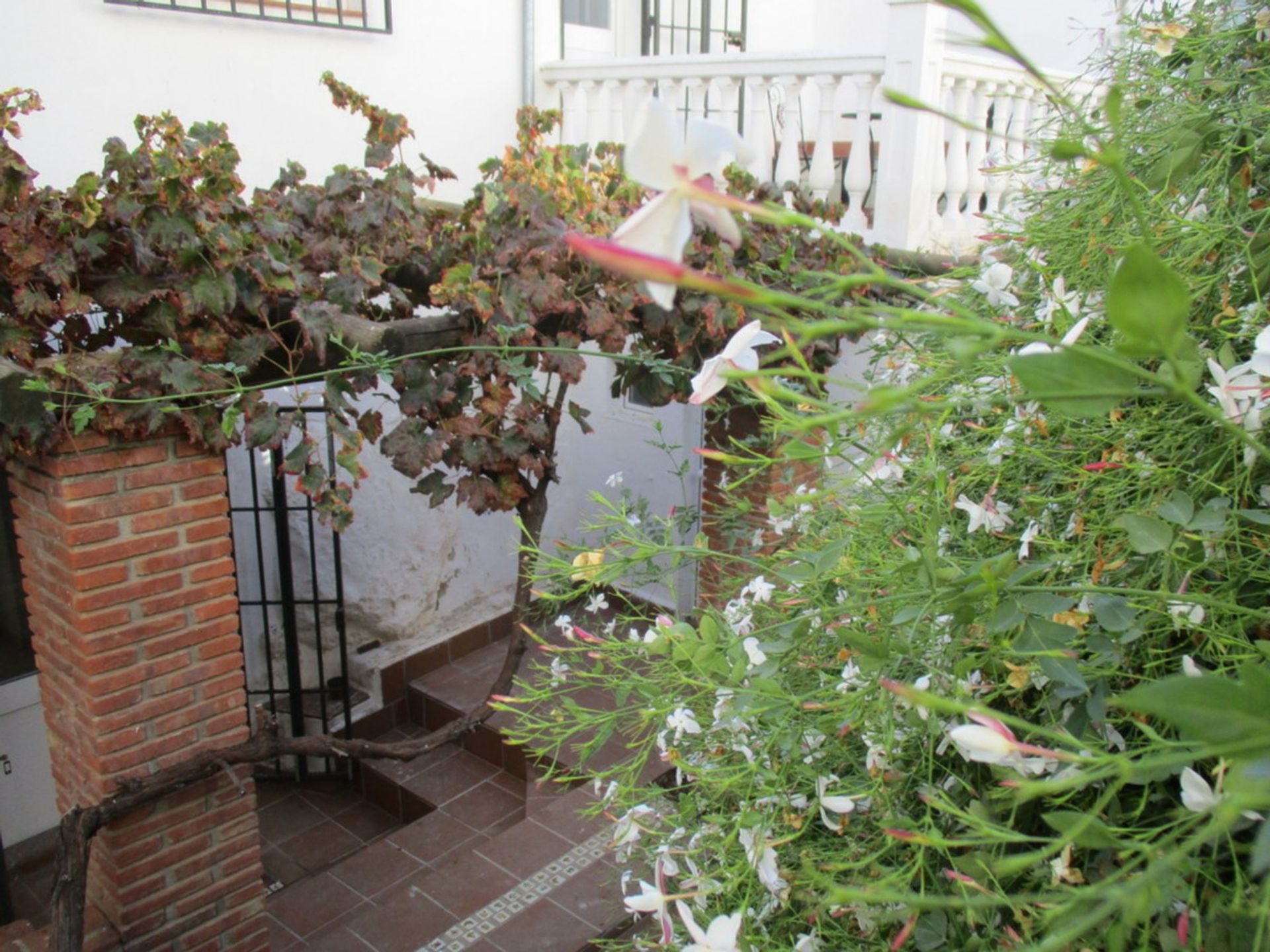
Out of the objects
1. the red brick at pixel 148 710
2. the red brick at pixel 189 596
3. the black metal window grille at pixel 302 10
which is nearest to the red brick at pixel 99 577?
the red brick at pixel 189 596

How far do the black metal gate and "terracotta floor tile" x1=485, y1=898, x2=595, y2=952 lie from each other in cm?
155

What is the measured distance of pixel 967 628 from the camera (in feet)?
3.01

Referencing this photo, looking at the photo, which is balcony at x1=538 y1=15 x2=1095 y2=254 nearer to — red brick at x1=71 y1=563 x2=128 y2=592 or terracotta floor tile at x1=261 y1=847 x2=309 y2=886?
red brick at x1=71 y1=563 x2=128 y2=592

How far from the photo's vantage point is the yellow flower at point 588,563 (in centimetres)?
132

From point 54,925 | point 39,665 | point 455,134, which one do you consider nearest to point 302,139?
point 455,134

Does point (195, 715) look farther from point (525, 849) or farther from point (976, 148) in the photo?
point (976, 148)

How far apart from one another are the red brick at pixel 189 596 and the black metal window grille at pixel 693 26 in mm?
4518

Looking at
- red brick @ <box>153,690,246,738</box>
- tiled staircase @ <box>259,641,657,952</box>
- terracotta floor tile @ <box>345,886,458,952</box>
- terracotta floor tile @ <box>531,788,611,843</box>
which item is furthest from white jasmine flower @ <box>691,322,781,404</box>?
terracotta floor tile @ <box>531,788,611,843</box>

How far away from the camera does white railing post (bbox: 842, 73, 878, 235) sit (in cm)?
467

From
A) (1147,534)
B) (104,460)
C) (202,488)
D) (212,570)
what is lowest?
(212,570)

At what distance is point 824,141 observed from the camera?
479 cm

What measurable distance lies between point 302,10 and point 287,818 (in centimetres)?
386

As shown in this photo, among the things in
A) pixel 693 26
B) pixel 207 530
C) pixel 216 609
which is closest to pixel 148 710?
pixel 216 609

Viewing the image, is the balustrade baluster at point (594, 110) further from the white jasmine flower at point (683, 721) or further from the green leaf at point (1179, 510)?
the green leaf at point (1179, 510)
